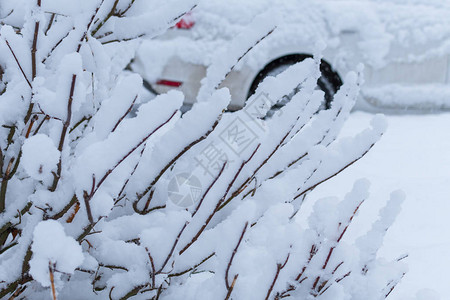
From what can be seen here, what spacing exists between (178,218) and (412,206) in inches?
111

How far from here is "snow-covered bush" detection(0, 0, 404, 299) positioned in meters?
0.91

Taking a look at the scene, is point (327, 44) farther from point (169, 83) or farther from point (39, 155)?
point (39, 155)

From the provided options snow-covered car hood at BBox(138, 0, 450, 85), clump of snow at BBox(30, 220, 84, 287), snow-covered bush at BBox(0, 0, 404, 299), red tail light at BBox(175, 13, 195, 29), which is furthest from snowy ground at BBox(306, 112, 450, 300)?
clump of snow at BBox(30, 220, 84, 287)

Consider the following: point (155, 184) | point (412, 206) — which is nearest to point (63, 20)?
point (155, 184)

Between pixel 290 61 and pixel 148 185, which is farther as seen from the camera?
pixel 290 61

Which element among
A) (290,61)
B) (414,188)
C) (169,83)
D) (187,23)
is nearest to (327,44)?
(290,61)

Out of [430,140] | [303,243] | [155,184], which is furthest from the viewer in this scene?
[430,140]

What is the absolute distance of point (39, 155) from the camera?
872 millimetres

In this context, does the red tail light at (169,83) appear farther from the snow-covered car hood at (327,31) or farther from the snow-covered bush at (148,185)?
the snow-covered bush at (148,185)

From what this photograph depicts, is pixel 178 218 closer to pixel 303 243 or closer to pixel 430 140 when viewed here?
pixel 303 243

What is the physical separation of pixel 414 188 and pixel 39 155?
3292 millimetres

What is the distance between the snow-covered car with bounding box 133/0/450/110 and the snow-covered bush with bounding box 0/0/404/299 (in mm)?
3242

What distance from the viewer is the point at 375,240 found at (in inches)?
50.3

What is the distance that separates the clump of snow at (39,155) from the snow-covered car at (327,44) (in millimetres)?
3701
